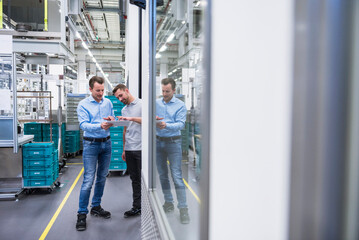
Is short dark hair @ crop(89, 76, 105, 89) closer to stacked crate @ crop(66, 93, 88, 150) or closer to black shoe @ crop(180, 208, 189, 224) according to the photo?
black shoe @ crop(180, 208, 189, 224)

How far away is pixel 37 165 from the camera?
171 inches

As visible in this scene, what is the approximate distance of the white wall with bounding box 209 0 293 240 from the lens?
1.47 ft

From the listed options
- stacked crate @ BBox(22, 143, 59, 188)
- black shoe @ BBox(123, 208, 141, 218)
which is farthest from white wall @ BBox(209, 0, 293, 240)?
stacked crate @ BBox(22, 143, 59, 188)

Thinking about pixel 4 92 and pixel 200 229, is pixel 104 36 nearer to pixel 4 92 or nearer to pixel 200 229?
pixel 4 92

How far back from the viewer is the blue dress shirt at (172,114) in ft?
9.15

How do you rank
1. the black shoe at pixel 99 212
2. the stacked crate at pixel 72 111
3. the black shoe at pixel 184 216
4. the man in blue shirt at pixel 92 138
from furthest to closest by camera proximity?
the stacked crate at pixel 72 111 < the black shoe at pixel 99 212 < the man in blue shirt at pixel 92 138 < the black shoe at pixel 184 216

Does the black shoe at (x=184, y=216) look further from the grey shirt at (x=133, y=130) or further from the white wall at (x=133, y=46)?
the white wall at (x=133, y=46)

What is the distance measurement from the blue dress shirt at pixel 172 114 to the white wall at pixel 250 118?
2149 millimetres

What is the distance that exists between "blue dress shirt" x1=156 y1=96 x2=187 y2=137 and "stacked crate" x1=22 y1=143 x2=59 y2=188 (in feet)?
8.03

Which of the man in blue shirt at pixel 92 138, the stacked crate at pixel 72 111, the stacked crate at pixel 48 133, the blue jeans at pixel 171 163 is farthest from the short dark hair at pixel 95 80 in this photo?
the stacked crate at pixel 72 111

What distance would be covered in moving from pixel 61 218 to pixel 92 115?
1.41 m

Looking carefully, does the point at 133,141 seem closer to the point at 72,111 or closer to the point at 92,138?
the point at 92,138

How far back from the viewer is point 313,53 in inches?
12.3

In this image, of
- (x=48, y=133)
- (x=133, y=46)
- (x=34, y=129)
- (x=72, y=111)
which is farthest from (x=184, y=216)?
(x=72, y=111)
